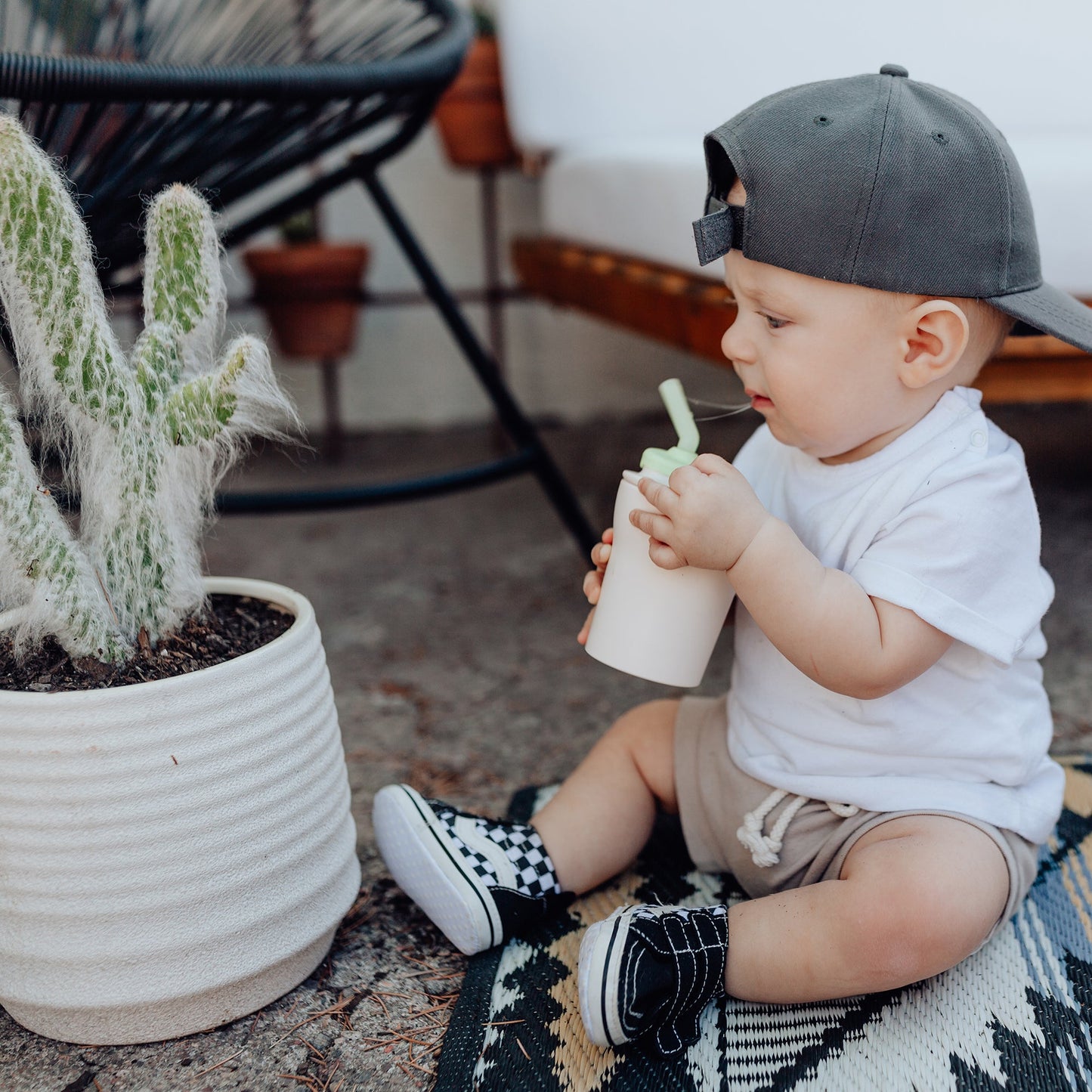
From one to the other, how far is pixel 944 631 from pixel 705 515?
191 mm

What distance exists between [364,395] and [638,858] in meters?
2.04

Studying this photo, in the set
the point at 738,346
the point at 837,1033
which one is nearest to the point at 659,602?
the point at 738,346

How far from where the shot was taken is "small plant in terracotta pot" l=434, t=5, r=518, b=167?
230cm

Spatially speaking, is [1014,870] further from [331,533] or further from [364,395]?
[364,395]

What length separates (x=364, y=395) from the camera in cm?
287

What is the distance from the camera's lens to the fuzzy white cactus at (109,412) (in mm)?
739

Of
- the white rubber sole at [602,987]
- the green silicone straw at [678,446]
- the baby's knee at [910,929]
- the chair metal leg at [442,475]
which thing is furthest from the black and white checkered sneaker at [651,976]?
the chair metal leg at [442,475]

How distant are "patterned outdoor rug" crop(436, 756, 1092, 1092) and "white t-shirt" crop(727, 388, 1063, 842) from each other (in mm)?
108

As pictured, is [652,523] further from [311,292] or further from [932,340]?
[311,292]

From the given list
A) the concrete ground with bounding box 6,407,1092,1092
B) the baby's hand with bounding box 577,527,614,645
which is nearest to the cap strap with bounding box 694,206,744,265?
the baby's hand with bounding box 577,527,614,645

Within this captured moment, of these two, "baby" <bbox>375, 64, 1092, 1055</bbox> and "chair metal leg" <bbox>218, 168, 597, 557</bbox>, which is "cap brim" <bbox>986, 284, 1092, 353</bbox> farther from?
"chair metal leg" <bbox>218, 168, 597, 557</bbox>

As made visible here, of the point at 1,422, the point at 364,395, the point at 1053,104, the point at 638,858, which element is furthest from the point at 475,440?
the point at 1,422

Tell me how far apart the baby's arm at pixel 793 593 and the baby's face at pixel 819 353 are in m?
0.08

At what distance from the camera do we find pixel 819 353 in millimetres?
817
